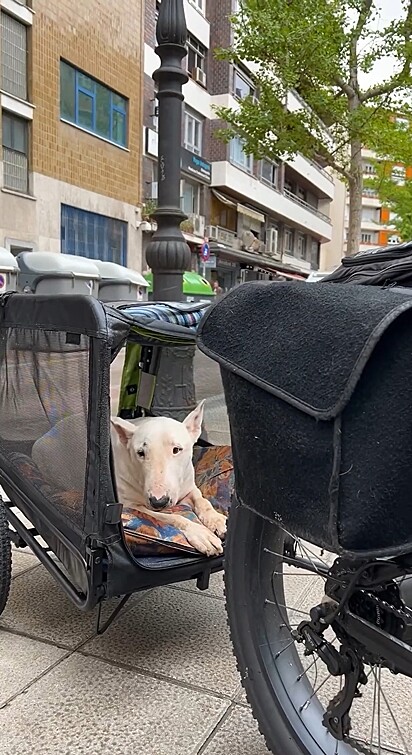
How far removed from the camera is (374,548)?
110cm

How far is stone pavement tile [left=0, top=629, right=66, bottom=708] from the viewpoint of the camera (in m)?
2.25

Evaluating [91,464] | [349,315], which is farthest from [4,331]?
[349,315]

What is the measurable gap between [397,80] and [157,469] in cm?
1336

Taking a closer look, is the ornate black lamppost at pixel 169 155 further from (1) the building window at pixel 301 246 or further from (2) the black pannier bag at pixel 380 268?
(1) the building window at pixel 301 246

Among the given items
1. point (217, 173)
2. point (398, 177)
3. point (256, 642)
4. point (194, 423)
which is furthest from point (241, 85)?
point (256, 642)

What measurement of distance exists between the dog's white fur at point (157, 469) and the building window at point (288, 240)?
40.2 m

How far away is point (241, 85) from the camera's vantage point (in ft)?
A: 101

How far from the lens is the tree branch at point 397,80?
12867 mm

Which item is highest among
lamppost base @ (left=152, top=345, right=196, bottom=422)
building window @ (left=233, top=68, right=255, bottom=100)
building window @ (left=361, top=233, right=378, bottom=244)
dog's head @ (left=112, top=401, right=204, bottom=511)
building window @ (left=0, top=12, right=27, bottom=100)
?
building window @ (left=233, top=68, right=255, bottom=100)

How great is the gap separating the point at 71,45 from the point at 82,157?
11.0ft

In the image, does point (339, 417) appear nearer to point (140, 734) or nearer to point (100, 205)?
point (140, 734)

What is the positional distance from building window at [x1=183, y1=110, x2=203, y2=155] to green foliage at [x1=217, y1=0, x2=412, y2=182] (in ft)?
40.2

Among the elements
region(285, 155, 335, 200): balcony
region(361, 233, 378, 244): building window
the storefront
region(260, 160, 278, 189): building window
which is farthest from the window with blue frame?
region(361, 233, 378, 244): building window

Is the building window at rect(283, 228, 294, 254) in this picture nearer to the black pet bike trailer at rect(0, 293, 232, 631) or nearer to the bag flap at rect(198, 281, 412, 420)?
the black pet bike trailer at rect(0, 293, 232, 631)
